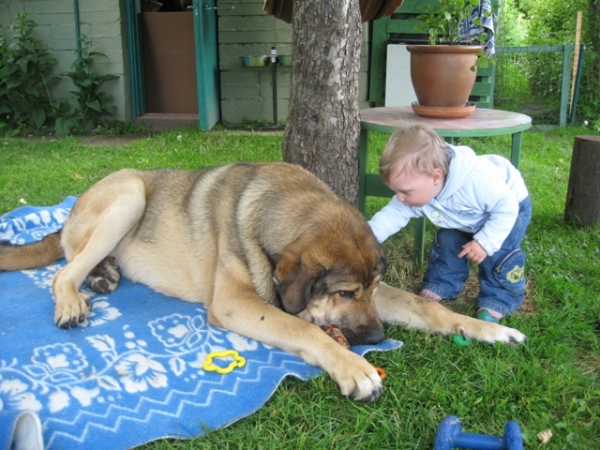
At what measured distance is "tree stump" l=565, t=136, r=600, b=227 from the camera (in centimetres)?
500

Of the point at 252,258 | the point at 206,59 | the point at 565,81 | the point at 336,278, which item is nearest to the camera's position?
the point at 336,278

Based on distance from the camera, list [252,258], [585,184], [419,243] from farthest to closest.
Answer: [585,184] → [419,243] → [252,258]

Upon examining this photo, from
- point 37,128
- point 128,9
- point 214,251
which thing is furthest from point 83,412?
point 128,9

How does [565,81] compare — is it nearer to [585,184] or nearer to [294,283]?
[585,184]

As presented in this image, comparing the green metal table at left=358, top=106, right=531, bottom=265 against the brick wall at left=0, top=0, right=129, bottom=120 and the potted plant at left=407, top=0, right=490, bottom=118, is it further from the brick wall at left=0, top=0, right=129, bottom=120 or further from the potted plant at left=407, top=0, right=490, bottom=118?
the brick wall at left=0, top=0, right=129, bottom=120

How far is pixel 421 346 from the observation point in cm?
324

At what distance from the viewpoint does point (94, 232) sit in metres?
3.91

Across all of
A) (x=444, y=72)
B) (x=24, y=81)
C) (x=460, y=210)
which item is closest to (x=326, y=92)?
(x=444, y=72)

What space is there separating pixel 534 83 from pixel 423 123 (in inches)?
296

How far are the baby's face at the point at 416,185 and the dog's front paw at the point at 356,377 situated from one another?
43.7 inches

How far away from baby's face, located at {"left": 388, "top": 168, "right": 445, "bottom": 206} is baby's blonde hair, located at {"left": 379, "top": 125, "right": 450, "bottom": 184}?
1.1 inches

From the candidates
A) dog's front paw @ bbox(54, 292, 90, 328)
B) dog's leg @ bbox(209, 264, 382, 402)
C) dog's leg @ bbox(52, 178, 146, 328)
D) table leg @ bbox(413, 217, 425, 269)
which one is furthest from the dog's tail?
table leg @ bbox(413, 217, 425, 269)

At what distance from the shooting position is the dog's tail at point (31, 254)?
407cm

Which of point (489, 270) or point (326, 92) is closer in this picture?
point (489, 270)
